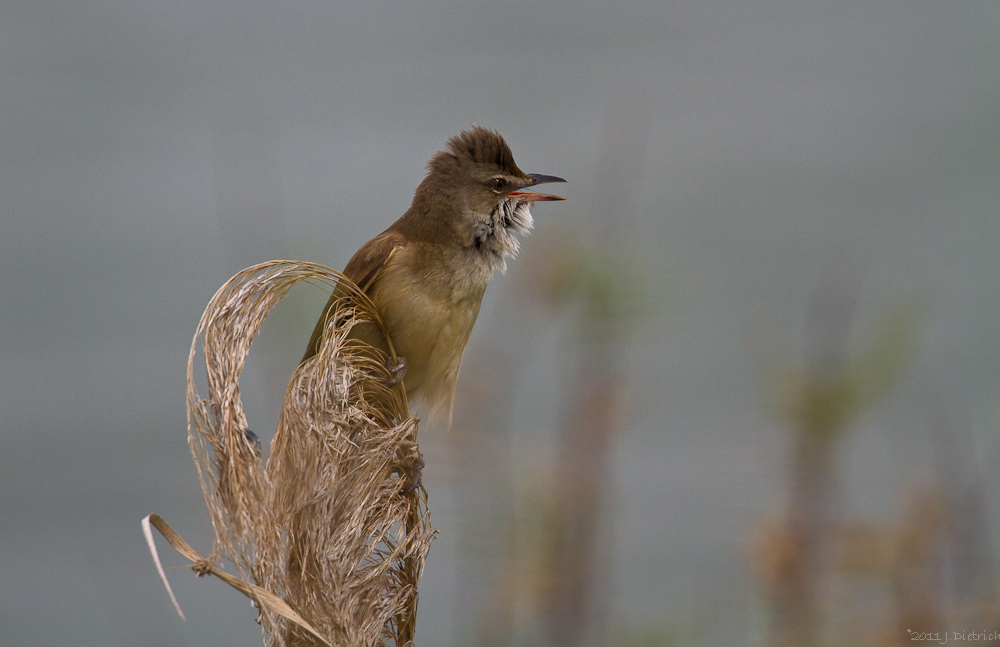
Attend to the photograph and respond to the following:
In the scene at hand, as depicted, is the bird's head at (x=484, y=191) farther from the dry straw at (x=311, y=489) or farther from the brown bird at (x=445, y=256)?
the dry straw at (x=311, y=489)

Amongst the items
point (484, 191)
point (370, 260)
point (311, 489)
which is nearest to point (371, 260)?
point (370, 260)

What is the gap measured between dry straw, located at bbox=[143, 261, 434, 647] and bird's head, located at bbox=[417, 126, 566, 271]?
0.95m

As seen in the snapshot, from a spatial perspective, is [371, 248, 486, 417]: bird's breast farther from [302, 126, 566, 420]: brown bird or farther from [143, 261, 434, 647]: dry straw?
[143, 261, 434, 647]: dry straw

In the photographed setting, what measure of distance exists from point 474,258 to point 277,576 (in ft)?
4.60

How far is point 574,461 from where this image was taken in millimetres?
2545

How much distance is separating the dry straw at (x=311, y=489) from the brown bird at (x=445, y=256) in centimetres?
66

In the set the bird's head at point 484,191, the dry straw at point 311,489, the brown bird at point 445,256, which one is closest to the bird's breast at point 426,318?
the brown bird at point 445,256

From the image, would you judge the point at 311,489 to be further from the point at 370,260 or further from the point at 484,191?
the point at 484,191

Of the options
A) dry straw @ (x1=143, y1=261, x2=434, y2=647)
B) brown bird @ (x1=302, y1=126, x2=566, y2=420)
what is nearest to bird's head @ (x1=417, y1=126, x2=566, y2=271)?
brown bird @ (x1=302, y1=126, x2=566, y2=420)

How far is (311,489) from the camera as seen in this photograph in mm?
1746

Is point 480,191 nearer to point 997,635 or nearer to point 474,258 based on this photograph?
point 474,258

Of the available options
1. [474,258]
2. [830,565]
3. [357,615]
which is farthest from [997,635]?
[474,258]

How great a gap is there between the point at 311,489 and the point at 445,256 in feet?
3.98

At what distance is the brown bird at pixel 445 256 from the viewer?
105 inches
